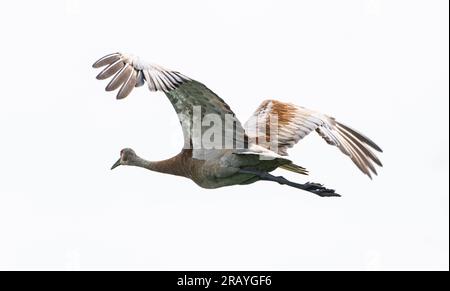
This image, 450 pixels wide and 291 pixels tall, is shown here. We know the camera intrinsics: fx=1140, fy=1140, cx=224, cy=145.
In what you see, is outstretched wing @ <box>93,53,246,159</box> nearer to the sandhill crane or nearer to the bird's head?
the sandhill crane

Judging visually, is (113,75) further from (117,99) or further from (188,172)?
(188,172)

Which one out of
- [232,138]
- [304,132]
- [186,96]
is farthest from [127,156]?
[186,96]

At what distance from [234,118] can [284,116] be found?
2177mm

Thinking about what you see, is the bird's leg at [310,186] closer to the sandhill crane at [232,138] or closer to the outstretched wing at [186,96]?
the sandhill crane at [232,138]

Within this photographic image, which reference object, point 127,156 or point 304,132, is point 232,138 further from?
point 127,156

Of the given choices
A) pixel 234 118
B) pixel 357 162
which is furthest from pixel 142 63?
pixel 357 162

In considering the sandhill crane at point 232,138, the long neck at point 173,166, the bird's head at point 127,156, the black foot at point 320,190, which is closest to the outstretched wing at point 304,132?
the sandhill crane at point 232,138

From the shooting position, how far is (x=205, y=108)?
633 inches

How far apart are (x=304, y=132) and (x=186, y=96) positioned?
275 centimetres

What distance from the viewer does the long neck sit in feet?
56.8

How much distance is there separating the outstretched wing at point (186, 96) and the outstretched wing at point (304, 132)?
0.93 metres

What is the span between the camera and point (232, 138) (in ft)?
54.6

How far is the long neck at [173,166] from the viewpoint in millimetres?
17312

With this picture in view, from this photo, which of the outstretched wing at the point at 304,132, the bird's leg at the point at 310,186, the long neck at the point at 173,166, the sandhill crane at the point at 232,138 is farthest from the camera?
the outstretched wing at the point at 304,132
